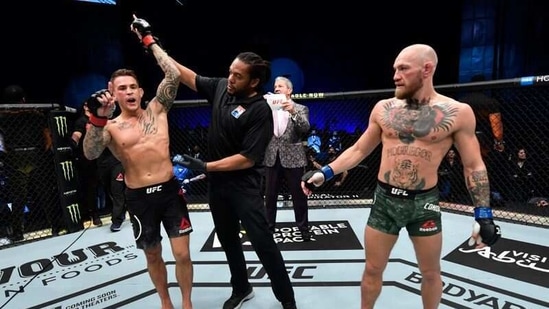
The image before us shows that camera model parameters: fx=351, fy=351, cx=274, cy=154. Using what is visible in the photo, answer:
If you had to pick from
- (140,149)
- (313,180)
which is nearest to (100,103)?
(140,149)

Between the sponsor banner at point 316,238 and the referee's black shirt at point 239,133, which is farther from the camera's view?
the sponsor banner at point 316,238

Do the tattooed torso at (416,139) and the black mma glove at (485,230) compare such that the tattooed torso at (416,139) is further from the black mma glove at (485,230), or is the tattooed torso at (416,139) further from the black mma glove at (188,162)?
the black mma glove at (188,162)

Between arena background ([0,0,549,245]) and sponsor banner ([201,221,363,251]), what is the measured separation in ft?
2.64

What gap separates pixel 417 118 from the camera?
67.1 inches

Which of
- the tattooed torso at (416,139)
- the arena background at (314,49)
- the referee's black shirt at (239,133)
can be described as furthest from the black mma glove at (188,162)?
the arena background at (314,49)

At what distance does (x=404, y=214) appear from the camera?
5.72 ft

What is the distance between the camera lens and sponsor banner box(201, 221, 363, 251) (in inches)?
132

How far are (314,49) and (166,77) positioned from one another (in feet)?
23.0

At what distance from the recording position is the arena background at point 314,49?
229 inches

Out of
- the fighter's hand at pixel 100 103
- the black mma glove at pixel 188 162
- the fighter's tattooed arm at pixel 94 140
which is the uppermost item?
the fighter's hand at pixel 100 103

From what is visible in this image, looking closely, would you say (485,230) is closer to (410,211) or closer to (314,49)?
(410,211)

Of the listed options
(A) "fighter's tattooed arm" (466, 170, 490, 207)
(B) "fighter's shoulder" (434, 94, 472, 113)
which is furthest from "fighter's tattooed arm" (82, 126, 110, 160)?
(A) "fighter's tattooed arm" (466, 170, 490, 207)

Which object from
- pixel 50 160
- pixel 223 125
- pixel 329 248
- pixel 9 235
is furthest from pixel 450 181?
pixel 9 235

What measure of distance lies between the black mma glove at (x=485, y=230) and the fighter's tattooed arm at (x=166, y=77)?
1.83 m
